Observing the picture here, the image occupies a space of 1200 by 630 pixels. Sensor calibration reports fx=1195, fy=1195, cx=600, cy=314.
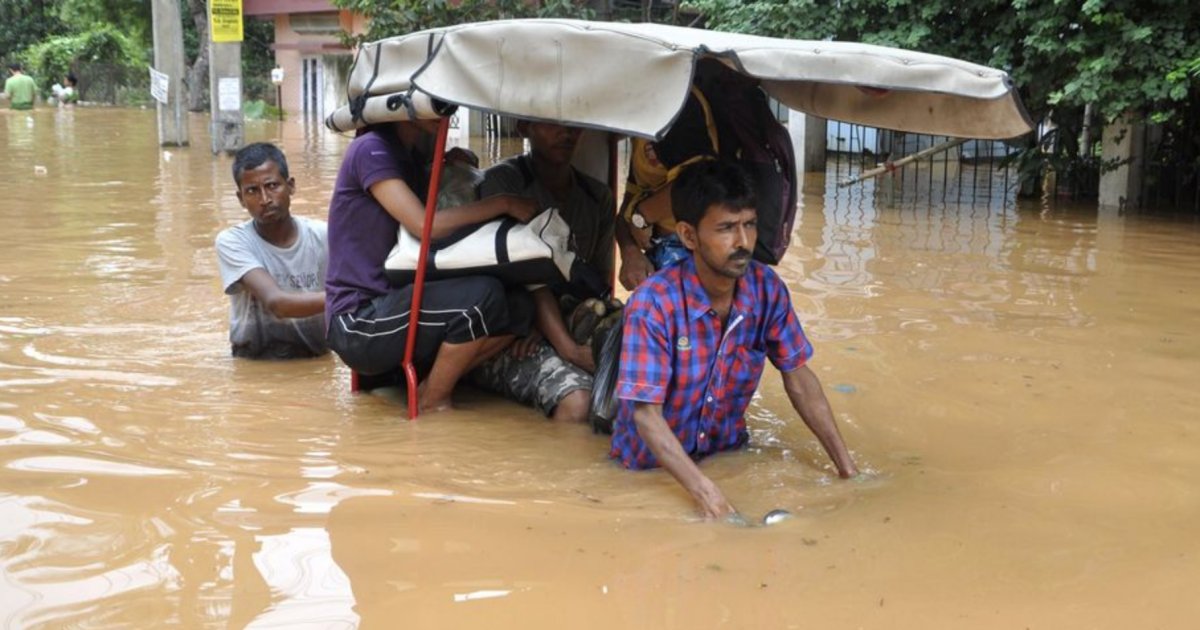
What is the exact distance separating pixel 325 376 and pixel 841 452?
2567mm

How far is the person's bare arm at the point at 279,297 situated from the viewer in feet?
17.0

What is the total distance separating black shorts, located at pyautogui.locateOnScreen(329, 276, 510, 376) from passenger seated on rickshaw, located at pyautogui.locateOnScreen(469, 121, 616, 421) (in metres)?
0.26

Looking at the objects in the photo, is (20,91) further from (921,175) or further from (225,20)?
(921,175)

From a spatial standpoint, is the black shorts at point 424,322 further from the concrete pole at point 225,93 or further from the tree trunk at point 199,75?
the tree trunk at point 199,75

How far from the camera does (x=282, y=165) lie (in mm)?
5363

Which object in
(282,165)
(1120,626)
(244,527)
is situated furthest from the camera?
(282,165)

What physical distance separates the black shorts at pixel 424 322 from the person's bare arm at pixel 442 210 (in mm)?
218

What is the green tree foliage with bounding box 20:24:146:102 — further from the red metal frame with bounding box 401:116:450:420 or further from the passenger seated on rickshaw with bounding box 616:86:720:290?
the passenger seated on rickshaw with bounding box 616:86:720:290

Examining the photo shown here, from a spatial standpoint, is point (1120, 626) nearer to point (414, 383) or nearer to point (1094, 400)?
point (1094, 400)

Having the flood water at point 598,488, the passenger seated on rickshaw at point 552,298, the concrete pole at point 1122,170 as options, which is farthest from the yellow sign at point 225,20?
the passenger seated on rickshaw at point 552,298

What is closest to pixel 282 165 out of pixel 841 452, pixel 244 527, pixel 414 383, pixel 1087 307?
pixel 414 383

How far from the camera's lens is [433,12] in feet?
47.8

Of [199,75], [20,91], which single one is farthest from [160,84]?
[199,75]

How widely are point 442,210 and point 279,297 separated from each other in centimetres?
103
